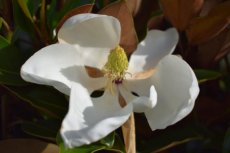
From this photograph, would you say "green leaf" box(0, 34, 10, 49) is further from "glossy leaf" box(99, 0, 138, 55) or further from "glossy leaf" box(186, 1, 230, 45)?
"glossy leaf" box(186, 1, 230, 45)

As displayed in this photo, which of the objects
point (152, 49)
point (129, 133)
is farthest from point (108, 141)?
point (152, 49)

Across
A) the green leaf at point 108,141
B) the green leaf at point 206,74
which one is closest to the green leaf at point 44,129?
the green leaf at point 108,141

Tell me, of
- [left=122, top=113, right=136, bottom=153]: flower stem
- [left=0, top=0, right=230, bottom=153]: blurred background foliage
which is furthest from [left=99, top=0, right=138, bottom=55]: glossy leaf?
[left=122, top=113, right=136, bottom=153]: flower stem

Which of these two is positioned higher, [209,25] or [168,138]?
[209,25]

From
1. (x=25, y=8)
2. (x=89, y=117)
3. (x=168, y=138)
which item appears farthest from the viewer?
(x=168, y=138)

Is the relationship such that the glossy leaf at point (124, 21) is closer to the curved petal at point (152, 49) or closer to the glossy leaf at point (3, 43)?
the curved petal at point (152, 49)

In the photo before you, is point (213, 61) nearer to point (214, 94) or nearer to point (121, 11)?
point (214, 94)

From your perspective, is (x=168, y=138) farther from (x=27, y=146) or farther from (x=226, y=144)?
(x=27, y=146)
